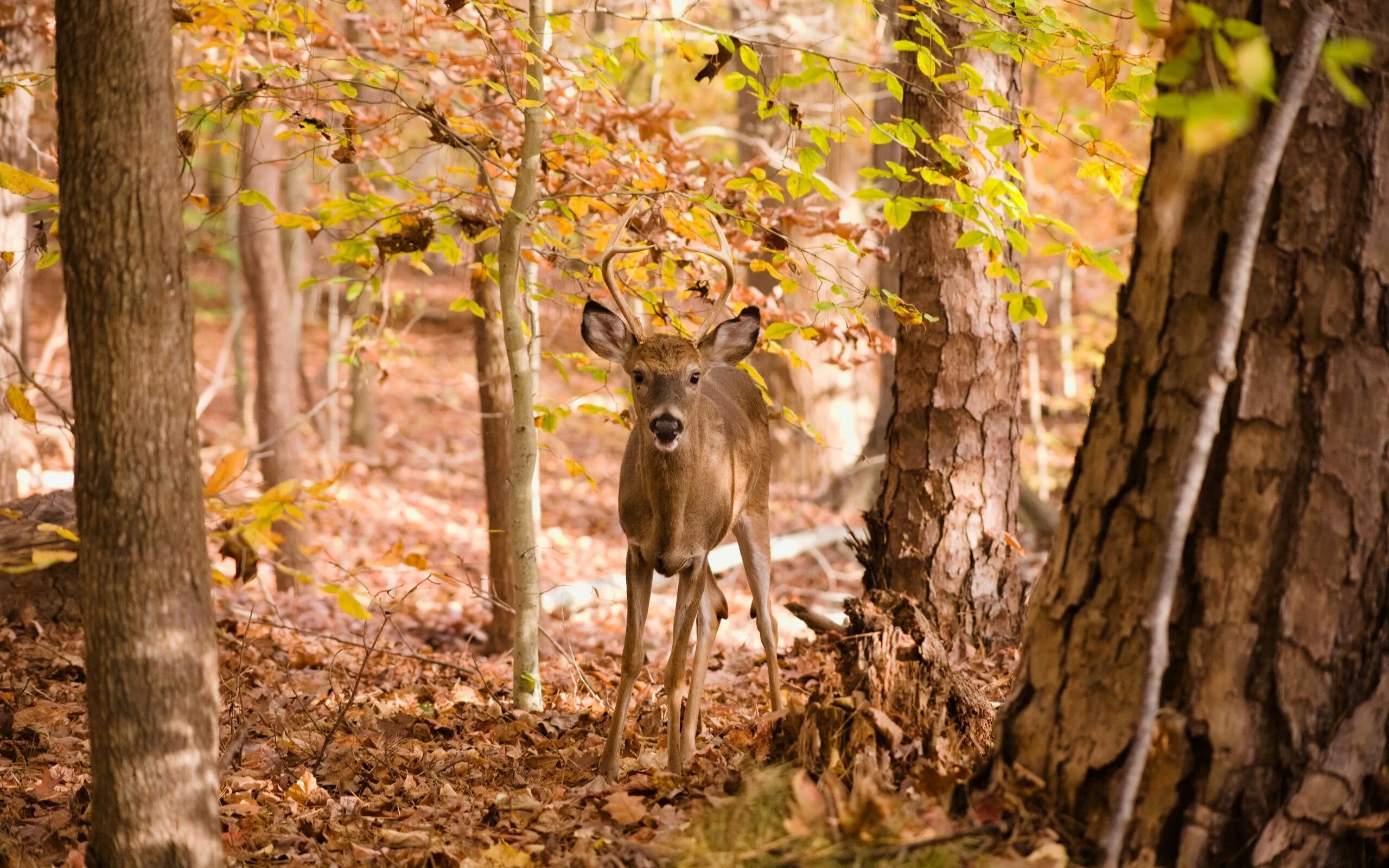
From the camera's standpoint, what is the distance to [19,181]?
12.6ft

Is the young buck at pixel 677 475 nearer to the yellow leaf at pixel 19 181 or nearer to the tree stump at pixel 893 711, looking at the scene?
the tree stump at pixel 893 711

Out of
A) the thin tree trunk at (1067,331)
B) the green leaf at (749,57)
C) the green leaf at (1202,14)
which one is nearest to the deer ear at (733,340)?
the green leaf at (749,57)

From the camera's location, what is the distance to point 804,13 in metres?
16.4

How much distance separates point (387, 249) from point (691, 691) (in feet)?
9.05

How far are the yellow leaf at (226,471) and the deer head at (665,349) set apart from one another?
2313mm

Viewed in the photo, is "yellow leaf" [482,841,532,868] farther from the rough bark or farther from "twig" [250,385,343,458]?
"twig" [250,385,343,458]

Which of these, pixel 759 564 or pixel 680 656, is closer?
pixel 680 656

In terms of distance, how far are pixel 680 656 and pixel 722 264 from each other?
6.12 feet

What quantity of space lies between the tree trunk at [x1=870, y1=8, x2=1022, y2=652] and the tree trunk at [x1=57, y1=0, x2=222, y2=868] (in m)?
4.04

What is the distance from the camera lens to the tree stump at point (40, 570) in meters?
6.13

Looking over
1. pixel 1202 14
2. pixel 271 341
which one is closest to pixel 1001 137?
pixel 1202 14

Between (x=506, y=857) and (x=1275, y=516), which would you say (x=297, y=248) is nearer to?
(x=506, y=857)

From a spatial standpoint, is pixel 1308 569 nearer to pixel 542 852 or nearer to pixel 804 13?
pixel 542 852

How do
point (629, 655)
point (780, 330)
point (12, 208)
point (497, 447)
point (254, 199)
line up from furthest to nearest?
1. point (497, 447)
2. point (12, 208)
3. point (780, 330)
4. point (629, 655)
5. point (254, 199)
